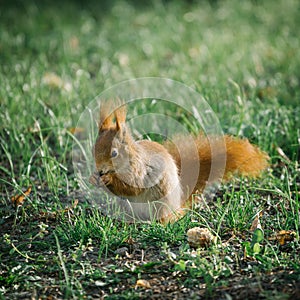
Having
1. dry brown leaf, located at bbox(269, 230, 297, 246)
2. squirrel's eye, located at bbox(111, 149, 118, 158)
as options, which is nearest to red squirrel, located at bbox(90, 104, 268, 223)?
squirrel's eye, located at bbox(111, 149, 118, 158)

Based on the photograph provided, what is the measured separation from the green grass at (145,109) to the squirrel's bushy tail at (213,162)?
0.11 meters

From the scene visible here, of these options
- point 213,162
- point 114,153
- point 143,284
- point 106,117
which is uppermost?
point 106,117

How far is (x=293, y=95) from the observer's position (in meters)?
4.12

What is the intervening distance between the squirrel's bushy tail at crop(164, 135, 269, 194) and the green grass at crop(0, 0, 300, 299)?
11cm

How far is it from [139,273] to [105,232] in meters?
0.29

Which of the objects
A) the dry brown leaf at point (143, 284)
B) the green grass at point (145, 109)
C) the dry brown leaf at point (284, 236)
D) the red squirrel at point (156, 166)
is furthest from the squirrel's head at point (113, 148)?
the dry brown leaf at point (284, 236)

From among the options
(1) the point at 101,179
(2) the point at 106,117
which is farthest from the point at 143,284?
(2) the point at 106,117

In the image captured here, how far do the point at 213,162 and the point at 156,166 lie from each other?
0.35 meters

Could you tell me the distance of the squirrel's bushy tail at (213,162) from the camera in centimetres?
283

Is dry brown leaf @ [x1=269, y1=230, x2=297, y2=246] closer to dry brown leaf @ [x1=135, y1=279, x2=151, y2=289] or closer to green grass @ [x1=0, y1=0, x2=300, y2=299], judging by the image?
green grass @ [x1=0, y1=0, x2=300, y2=299]

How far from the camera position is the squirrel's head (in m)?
2.48

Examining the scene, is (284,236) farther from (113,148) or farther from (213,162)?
(113,148)

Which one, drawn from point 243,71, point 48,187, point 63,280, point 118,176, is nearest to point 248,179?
point 118,176

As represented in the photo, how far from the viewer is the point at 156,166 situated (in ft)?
8.59
